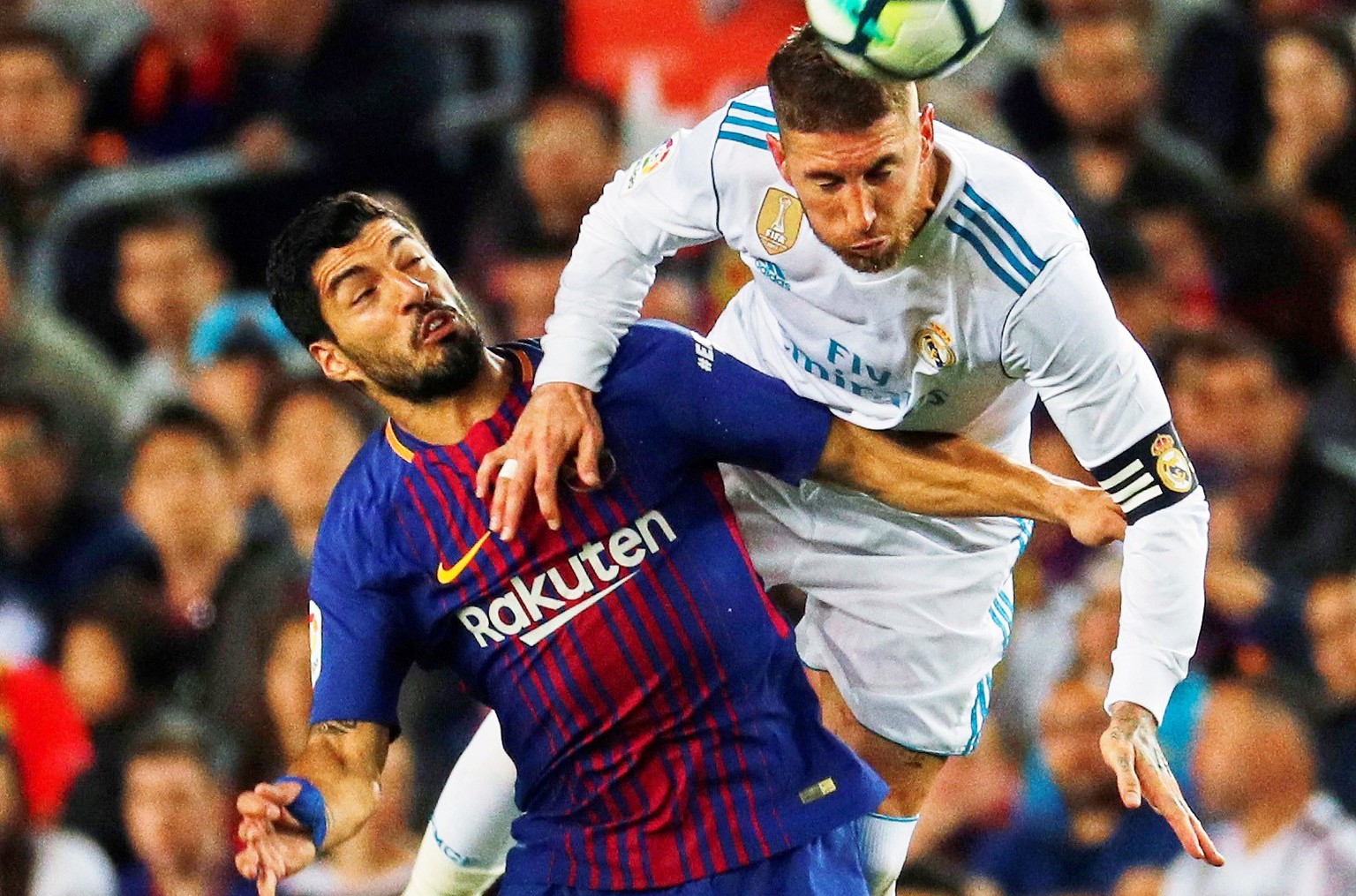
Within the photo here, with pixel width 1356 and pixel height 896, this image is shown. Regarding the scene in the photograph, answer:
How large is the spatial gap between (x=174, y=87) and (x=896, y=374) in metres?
4.47

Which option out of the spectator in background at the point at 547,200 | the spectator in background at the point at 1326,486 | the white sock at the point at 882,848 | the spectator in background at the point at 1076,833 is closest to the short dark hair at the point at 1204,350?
the spectator in background at the point at 1326,486

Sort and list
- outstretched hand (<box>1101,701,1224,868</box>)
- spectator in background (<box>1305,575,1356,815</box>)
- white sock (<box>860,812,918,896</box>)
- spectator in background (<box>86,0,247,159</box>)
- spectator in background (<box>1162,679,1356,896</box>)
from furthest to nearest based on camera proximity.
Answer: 1. spectator in background (<box>86,0,247,159</box>)
2. spectator in background (<box>1305,575,1356,815</box>)
3. spectator in background (<box>1162,679,1356,896</box>)
4. white sock (<box>860,812,918,896</box>)
5. outstretched hand (<box>1101,701,1224,868</box>)

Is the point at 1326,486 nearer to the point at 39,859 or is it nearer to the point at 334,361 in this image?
the point at 334,361

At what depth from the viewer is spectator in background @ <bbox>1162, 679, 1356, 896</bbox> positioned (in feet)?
17.5

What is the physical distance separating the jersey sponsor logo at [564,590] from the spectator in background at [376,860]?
2022mm

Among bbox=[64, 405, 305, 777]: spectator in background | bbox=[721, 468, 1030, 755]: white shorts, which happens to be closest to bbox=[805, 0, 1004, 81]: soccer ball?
bbox=[721, 468, 1030, 755]: white shorts

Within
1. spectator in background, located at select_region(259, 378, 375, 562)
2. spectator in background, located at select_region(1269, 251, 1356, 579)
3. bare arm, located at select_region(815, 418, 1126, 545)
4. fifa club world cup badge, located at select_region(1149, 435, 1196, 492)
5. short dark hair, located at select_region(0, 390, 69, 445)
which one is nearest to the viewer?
fifa club world cup badge, located at select_region(1149, 435, 1196, 492)

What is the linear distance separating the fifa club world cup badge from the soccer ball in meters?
0.73

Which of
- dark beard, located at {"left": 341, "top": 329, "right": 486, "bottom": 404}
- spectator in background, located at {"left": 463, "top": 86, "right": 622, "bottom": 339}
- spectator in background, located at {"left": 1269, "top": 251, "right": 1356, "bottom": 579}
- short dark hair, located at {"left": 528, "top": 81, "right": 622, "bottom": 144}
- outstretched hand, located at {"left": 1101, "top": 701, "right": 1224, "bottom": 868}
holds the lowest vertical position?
spectator in background, located at {"left": 1269, "top": 251, "right": 1356, "bottom": 579}

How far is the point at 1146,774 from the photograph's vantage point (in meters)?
3.56

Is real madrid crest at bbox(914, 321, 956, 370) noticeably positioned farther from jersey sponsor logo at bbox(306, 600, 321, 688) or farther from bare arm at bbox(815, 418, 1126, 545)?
jersey sponsor logo at bbox(306, 600, 321, 688)

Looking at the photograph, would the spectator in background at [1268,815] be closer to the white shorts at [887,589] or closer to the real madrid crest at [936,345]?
the white shorts at [887,589]

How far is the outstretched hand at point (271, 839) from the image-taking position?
346 centimetres

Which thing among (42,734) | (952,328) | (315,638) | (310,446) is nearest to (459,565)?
(315,638)
